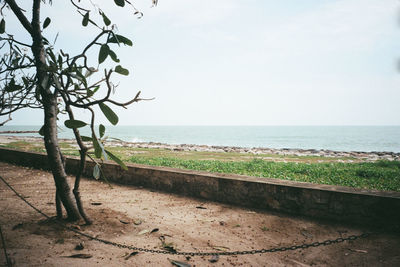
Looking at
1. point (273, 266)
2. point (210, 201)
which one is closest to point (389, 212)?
point (273, 266)

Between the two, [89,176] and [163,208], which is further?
[89,176]

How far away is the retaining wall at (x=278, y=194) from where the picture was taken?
10.1 feet

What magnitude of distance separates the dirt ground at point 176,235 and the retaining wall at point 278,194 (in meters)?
0.18

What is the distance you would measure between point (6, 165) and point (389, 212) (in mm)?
9872

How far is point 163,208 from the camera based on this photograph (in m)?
3.90

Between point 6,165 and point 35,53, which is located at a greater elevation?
point 35,53

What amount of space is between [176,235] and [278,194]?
175 centimetres

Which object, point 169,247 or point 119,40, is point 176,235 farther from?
point 119,40

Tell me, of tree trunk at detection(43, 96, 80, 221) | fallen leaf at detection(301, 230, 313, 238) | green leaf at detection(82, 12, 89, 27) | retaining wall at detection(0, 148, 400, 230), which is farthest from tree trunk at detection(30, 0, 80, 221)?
fallen leaf at detection(301, 230, 313, 238)

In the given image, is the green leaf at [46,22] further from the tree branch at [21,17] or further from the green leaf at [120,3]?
the green leaf at [120,3]

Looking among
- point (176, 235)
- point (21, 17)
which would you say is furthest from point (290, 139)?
point (21, 17)

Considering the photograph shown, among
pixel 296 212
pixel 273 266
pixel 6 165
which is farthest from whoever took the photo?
pixel 6 165

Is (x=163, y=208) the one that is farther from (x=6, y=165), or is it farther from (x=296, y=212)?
(x=6, y=165)

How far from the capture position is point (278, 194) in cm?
367
